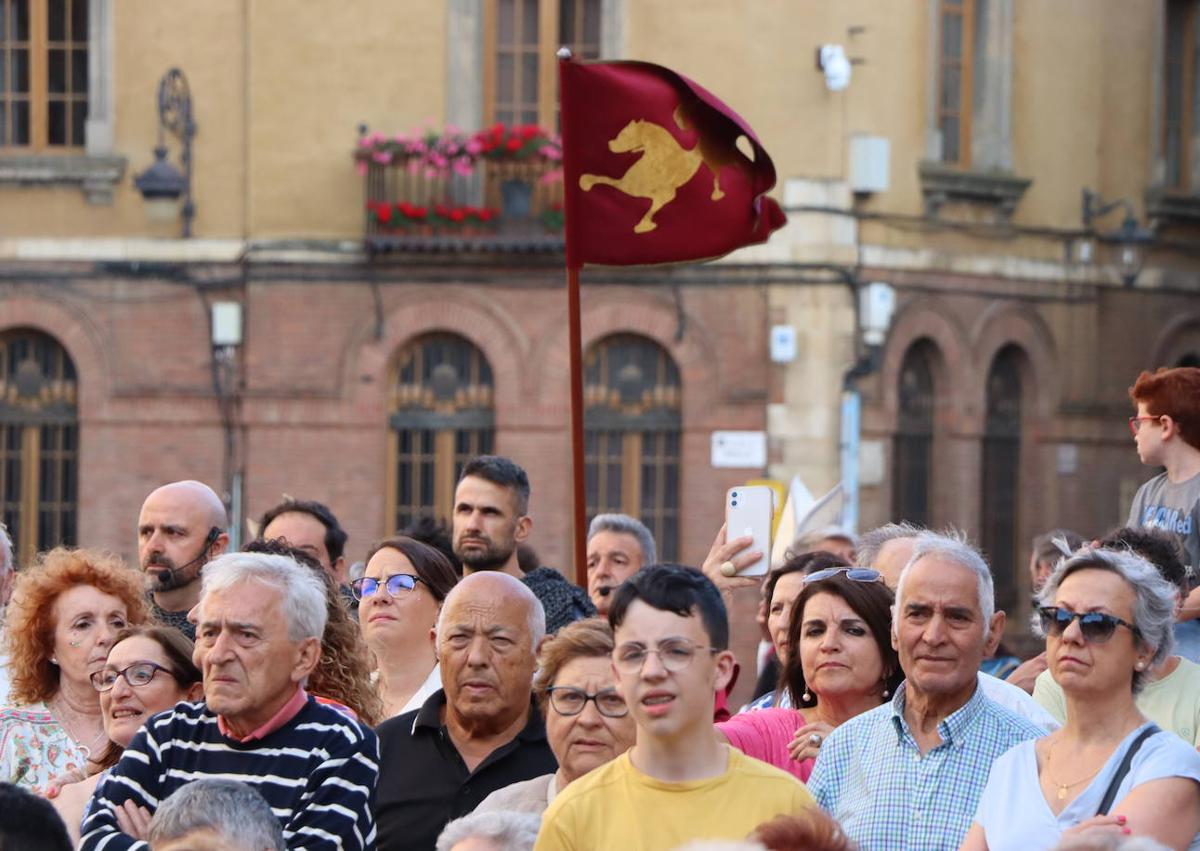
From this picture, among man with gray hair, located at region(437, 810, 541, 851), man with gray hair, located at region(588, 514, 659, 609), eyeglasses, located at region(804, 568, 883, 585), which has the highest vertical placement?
eyeglasses, located at region(804, 568, 883, 585)

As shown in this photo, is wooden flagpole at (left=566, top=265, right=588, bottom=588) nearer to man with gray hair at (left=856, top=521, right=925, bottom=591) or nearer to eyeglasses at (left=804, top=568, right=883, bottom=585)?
man with gray hair at (left=856, top=521, right=925, bottom=591)

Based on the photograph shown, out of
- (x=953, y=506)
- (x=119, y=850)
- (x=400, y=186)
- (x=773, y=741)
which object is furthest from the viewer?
(x=953, y=506)

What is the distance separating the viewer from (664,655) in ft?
17.4

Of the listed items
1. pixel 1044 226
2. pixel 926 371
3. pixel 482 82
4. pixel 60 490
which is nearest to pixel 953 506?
pixel 926 371

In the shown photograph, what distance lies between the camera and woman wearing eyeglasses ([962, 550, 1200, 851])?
541cm

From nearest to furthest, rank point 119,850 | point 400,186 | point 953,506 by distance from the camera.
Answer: point 119,850 → point 400,186 → point 953,506

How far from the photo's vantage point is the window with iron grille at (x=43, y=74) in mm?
21172

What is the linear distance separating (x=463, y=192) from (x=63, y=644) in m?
13.5

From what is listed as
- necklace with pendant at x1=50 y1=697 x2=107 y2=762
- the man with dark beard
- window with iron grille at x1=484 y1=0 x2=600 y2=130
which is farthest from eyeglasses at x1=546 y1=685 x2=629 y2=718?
window with iron grille at x1=484 y1=0 x2=600 y2=130

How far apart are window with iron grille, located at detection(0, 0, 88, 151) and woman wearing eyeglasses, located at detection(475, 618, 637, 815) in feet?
53.4

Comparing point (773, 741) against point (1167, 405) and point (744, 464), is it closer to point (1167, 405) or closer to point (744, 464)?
point (1167, 405)

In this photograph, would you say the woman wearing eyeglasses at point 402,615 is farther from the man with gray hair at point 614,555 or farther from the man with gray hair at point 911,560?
the man with gray hair at point 614,555

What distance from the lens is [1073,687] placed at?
222 inches

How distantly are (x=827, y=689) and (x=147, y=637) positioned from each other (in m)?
1.97
